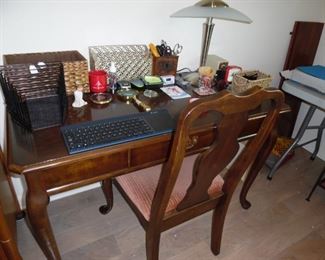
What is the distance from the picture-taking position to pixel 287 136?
230cm

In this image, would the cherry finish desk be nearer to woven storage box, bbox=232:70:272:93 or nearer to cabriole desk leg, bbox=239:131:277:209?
woven storage box, bbox=232:70:272:93

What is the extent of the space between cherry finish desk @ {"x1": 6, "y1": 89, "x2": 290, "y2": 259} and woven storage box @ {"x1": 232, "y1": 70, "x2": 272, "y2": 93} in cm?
37

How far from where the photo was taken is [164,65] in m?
1.32

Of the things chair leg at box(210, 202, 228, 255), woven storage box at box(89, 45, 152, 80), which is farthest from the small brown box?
chair leg at box(210, 202, 228, 255)

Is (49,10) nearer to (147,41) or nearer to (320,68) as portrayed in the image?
(147,41)

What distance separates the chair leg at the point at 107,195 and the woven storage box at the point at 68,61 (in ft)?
1.80

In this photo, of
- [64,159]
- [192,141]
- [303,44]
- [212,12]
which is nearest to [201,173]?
[192,141]

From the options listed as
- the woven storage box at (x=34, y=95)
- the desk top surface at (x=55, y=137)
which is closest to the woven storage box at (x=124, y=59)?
the desk top surface at (x=55, y=137)

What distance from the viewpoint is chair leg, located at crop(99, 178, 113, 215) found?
4.60ft

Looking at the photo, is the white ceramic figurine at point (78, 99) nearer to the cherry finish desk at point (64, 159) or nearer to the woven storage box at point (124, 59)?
the cherry finish desk at point (64, 159)

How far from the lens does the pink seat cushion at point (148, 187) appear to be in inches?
39.9

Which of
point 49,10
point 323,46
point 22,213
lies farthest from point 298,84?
point 22,213

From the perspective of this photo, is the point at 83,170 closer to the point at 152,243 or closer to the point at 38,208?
the point at 38,208

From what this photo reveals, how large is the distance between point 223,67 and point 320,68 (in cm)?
75
